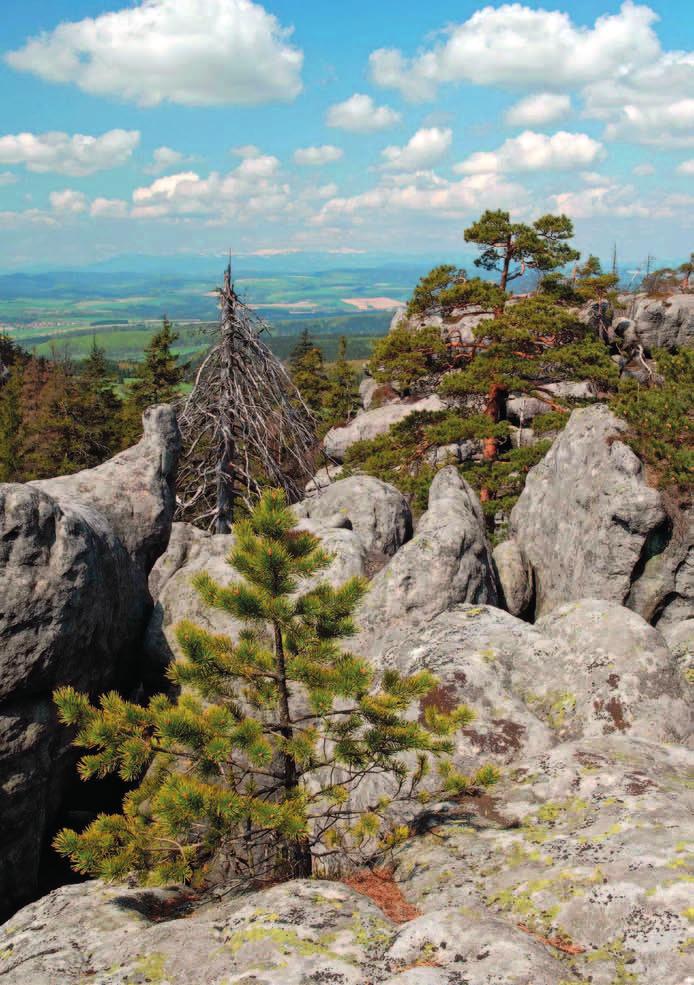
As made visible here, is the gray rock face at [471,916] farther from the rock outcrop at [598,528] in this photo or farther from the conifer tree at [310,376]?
the conifer tree at [310,376]

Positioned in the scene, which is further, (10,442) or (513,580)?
(10,442)

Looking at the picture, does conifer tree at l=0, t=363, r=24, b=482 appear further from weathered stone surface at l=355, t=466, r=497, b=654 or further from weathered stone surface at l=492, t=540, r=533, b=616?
weathered stone surface at l=355, t=466, r=497, b=654

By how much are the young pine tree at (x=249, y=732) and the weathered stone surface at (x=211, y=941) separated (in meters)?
0.51

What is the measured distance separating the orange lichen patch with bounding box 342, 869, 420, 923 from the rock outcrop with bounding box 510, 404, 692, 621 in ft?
35.4

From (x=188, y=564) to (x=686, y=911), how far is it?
42.0 ft

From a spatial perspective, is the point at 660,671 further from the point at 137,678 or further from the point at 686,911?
the point at 137,678

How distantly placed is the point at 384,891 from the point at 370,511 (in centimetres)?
1256

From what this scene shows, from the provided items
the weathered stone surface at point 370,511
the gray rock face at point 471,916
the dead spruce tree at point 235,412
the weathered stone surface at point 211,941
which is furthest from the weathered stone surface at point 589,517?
the weathered stone surface at point 211,941

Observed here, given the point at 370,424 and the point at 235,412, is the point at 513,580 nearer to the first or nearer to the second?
the point at 235,412

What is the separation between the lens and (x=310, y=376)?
76438 millimetres

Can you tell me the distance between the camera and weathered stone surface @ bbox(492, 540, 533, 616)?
1789cm

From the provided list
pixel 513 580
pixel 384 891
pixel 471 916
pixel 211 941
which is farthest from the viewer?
pixel 513 580

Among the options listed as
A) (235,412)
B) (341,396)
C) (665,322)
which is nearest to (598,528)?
(235,412)

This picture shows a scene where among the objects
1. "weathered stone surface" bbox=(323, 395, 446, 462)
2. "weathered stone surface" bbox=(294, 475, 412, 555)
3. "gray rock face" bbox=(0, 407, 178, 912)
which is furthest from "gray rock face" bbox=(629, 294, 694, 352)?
"gray rock face" bbox=(0, 407, 178, 912)
